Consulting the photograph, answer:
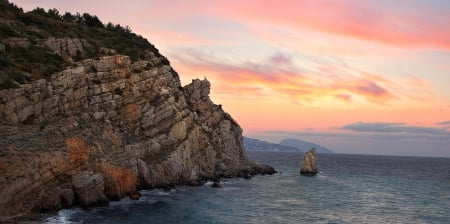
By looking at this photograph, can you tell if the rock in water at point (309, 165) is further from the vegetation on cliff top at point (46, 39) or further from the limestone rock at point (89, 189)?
the limestone rock at point (89, 189)

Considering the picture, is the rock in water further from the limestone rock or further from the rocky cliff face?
the limestone rock

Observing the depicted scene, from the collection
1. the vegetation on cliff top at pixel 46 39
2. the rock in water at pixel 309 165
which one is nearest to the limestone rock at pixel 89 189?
the vegetation on cliff top at pixel 46 39

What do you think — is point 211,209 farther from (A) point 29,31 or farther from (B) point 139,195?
(A) point 29,31

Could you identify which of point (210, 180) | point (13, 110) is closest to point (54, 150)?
point (13, 110)

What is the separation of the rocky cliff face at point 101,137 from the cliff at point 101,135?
13cm

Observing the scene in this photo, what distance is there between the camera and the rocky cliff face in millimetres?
54828

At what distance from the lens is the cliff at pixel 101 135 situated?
2162 inches

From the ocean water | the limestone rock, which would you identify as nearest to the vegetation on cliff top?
the limestone rock

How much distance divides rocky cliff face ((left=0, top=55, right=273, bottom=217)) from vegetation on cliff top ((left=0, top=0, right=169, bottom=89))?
3017mm

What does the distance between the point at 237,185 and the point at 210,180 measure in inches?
239

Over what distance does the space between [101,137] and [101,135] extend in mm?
362

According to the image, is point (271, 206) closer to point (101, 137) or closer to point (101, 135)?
point (101, 137)

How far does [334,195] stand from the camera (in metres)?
90.8

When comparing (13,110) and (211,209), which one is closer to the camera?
(13,110)
